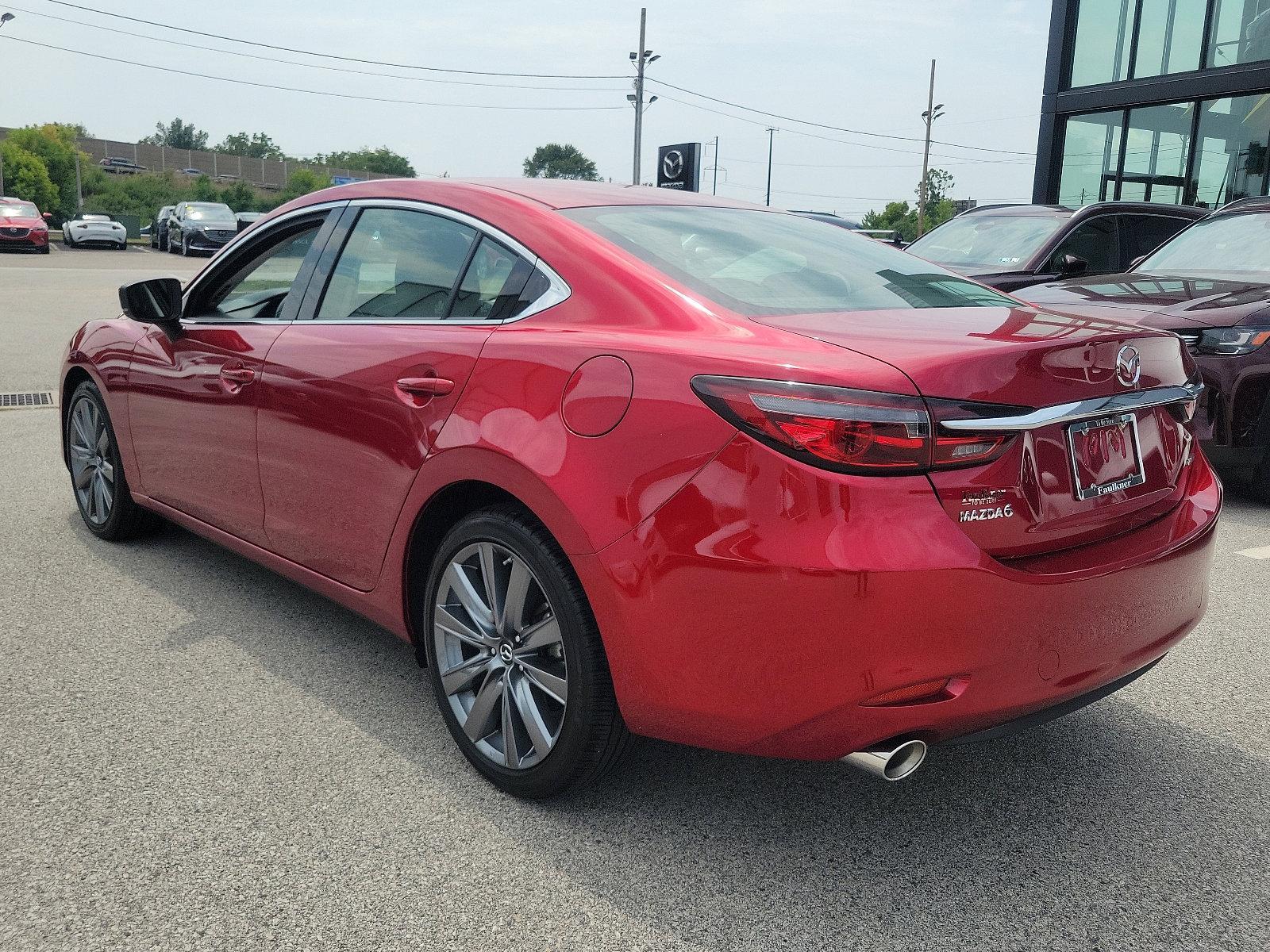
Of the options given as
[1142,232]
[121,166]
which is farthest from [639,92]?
[121,166]

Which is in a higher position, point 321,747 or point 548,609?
point 548,609

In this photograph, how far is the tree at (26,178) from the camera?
→ 242 feet

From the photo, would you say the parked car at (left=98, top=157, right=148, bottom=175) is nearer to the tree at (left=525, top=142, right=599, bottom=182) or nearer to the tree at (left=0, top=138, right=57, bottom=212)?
the tree at (left=0, top=138, right=57, bottom=212)

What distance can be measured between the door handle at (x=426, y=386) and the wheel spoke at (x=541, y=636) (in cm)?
64

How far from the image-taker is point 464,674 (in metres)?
2.86

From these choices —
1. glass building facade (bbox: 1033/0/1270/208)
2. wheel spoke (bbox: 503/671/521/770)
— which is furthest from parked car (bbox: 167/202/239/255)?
wheel spoke (bbox: 503/671/521/770)

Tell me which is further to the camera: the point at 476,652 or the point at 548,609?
the point at 476,652

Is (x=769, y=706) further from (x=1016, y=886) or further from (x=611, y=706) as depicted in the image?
(x=1016, y=886)

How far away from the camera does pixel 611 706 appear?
250cm

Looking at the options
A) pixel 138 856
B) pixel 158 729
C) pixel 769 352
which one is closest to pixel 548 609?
pixel 769 352

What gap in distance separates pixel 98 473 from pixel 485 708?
9.40 feet

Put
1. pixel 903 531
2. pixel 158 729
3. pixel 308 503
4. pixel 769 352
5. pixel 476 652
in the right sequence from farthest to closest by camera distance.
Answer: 1. pixel 308 503
2. pixel 158 729
3. pixel 476 652
4. pixel 769 352
5. pixel 903 531

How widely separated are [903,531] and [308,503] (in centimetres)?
194

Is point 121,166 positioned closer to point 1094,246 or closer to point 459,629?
point 1094,246
